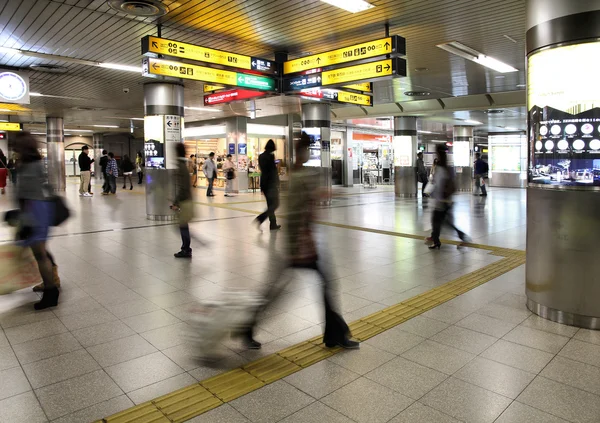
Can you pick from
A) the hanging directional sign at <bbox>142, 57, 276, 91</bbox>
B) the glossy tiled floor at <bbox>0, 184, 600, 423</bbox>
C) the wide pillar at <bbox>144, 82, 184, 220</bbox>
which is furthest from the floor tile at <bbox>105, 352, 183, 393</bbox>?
the wide pillar at <bbox>144, 82, 184, 220</bbox>

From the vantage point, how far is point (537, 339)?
12.2 feet

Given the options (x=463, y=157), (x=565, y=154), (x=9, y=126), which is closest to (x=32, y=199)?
(x=565, y=154)

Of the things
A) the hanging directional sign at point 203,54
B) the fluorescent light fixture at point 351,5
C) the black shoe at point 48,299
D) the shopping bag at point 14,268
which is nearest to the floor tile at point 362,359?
the black shoe at point 48,299

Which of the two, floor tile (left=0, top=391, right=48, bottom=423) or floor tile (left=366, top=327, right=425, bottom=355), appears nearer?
floor tile (left=0, top=391, right=48, bottom=423)

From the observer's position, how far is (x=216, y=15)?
269 inches

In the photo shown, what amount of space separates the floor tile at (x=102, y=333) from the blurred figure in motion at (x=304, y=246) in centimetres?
123

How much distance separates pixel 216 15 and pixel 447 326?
18.3 feet

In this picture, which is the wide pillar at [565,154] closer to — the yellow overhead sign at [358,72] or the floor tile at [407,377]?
the floor tile at [407,377]

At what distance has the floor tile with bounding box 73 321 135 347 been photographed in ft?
12.3

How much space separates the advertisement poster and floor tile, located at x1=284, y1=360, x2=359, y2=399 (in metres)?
2.59

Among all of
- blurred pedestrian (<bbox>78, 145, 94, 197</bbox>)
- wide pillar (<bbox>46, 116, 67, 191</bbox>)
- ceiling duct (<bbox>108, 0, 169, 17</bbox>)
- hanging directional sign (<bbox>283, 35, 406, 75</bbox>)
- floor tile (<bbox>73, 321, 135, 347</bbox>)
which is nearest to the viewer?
floor tile (<bbox>73, 321, 135, 347</bbox>)

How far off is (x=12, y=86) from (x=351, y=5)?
7849mm

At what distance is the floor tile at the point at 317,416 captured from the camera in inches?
101

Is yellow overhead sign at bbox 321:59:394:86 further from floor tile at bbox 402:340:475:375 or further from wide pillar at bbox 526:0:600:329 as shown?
floor tile at bbox 402:340:475:375
